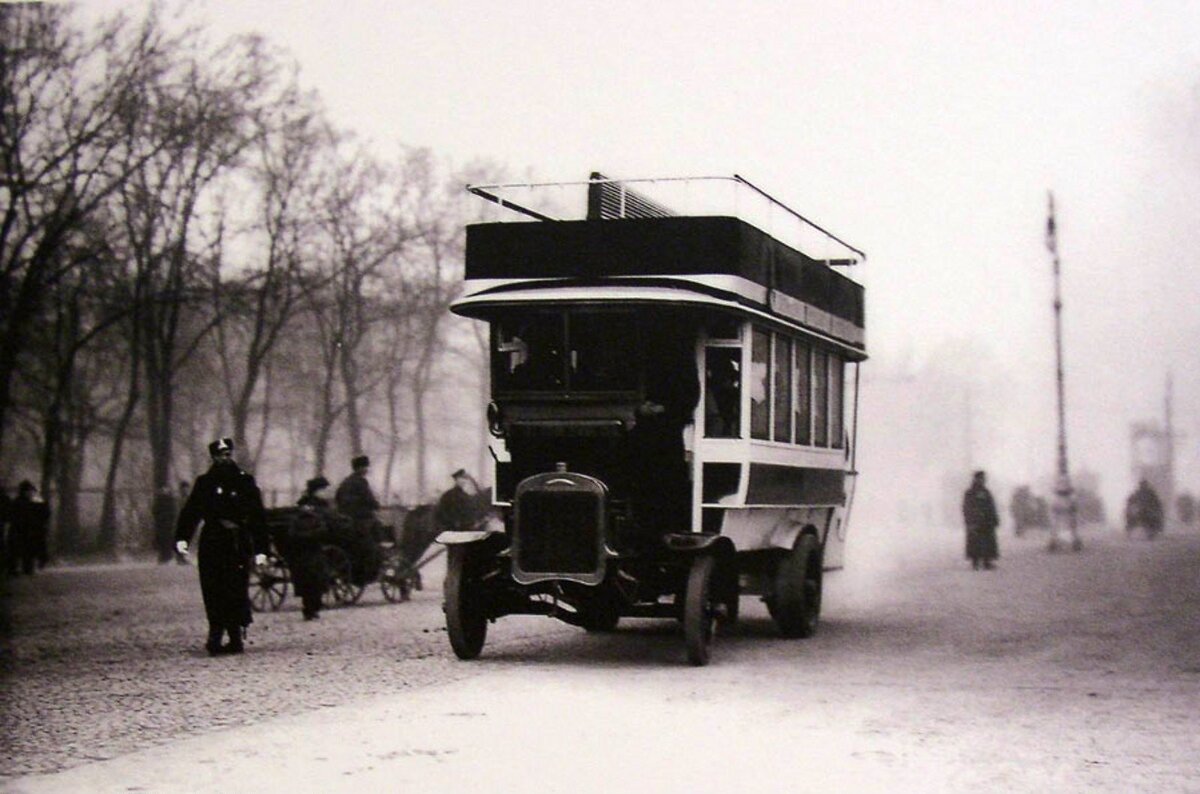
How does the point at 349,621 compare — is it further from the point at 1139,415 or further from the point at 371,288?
the point at 1139,415

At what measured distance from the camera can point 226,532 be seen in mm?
12562

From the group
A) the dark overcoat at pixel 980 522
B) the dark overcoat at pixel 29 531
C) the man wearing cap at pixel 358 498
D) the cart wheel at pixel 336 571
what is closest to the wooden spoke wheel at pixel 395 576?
the cart wheel at pixel 336 571

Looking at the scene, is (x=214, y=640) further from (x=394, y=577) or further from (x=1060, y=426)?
(x=1060, y=426)

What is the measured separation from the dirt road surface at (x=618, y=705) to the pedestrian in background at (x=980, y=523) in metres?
9.40

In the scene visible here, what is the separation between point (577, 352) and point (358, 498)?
671 cm

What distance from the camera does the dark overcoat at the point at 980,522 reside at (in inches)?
1035

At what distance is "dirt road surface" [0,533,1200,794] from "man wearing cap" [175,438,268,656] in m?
0.41

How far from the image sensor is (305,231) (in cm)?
1658

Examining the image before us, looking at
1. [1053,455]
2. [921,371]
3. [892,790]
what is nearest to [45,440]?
[921,371]

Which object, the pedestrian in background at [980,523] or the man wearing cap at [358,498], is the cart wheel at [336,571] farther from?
the pedestrian in background at [980,523]

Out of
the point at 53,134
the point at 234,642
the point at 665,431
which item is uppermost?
the point at 53,134

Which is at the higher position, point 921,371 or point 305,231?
point 305,231

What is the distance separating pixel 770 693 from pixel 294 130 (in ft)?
23.4

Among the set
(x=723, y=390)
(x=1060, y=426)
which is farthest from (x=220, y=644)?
(x=1060, y=426)
